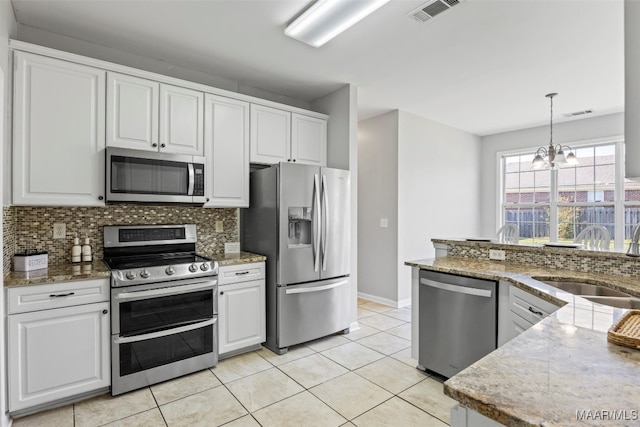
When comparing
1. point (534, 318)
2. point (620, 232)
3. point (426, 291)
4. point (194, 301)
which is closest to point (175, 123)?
point (194, 301)

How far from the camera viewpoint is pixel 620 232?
4781mm

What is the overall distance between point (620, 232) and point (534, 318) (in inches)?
167

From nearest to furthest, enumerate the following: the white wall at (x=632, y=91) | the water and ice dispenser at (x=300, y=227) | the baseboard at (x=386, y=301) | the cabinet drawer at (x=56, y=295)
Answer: the white wall at (x=632, y=91), the cabinet drawer at (x=56, y=295), the water and ice dispenser at (x=300, y=227), the baseboard at (x=386, y=301)

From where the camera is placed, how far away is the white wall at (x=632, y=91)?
3.85ft

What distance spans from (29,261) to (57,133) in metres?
0.90

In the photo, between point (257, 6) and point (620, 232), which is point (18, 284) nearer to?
point (257, 6)

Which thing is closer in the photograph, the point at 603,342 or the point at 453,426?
the point at 453,426

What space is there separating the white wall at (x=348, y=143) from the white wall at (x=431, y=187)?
1.12m

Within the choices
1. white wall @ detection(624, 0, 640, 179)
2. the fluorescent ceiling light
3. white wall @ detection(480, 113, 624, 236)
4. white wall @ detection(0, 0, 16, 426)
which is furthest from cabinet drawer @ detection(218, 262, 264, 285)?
white wall @ detection(480, 113, 624, 236)

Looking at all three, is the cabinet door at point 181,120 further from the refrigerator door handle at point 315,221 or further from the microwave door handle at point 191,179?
the refrigerator door handle at point 315,221

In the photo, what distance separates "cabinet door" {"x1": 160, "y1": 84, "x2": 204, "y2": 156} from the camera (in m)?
2.78

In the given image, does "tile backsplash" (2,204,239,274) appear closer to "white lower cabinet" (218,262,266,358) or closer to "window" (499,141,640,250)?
"white lower cabinet" (218,262,266,358)

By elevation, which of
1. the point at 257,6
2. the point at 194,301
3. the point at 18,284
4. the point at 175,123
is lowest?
the point at 194,301

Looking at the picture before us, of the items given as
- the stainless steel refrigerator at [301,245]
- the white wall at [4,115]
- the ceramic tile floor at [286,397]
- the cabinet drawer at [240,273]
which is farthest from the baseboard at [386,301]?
the white wall at [4,115]
